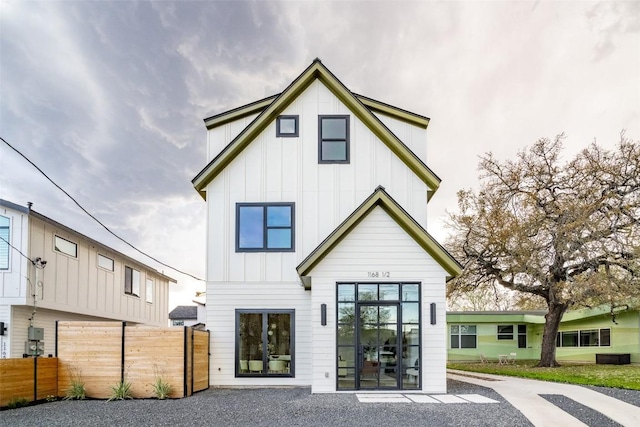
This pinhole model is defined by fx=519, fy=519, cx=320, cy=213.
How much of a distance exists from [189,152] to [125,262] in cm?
731

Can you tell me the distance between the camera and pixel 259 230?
1609 cm

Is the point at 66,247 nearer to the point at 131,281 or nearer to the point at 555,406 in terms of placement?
the point at 131,281

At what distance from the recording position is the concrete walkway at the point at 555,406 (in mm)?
9914

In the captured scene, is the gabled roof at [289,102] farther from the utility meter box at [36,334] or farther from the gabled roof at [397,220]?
the utility meter box at [36,334]

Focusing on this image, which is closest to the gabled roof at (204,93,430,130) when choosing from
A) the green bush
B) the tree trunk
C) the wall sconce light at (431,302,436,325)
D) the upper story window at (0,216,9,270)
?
the wall sconce light at (431,302,436,325)

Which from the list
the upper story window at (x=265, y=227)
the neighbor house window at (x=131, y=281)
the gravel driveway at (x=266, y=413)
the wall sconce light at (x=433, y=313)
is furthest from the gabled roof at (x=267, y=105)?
the neighbor house window at (x=131, y=281)

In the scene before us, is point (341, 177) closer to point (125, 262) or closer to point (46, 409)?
point (46, 409)

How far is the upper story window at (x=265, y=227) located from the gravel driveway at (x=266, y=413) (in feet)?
15.7

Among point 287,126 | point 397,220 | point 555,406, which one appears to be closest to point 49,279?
point 287,126

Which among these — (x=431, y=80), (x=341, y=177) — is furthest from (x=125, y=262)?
(x=431, y=80)

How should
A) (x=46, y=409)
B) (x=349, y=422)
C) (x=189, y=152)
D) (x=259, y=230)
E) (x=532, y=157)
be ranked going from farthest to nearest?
(x=532, y=157) → (x=189, y=152) → (x=259, y=230) → (x=46, y=409) → (x=349, y=422)

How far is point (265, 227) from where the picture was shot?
52.8 ft

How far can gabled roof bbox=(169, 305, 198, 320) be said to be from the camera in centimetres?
4834

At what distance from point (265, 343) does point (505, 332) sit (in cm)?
2137
